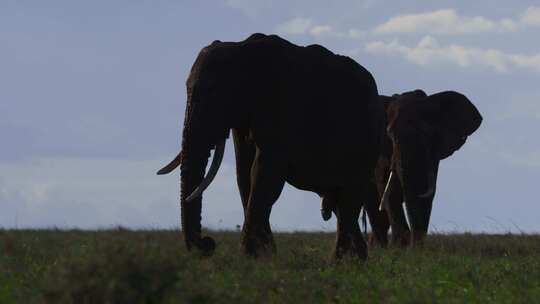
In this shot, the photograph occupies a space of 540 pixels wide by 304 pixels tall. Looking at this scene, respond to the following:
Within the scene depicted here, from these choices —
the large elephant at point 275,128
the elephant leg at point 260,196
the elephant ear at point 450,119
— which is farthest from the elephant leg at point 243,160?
the elephant ear at point 450,119

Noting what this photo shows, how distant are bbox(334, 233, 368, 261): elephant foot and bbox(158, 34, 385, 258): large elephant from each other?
1 cm

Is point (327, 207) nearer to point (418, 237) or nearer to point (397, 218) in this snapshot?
point (418, 237)

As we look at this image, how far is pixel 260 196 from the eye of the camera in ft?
43.7

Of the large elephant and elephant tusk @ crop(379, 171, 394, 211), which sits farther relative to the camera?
elephant tusk @ crop(379, 171, 394, 211)

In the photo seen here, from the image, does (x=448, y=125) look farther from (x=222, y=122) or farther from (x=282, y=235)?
(x=222, y=122)

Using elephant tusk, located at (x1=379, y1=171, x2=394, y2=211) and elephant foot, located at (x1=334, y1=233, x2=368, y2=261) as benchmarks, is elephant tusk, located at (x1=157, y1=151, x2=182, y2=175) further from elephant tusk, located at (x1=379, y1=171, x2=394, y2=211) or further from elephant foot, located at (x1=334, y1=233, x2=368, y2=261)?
elephant tusk, located at (x1=379, y1=171, x2=394, y2=211)

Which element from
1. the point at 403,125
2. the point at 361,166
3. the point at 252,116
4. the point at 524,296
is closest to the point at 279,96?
the point at 252,116

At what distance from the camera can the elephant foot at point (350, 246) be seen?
14797 mm

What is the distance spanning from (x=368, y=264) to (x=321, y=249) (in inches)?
166

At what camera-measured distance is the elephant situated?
19781 millimetres

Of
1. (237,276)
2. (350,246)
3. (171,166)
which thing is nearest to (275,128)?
(171,166)

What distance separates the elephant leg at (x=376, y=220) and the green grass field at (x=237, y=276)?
7.11 feet

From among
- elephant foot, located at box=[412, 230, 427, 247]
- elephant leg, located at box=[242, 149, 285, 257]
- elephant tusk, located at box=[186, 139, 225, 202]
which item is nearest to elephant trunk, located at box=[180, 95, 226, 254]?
elephant tusk, located at box=[186, 139, 225, 202]

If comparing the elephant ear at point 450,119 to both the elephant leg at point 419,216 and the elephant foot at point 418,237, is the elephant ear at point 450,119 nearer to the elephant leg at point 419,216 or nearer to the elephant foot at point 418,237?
the elephant leg at point 419,216
